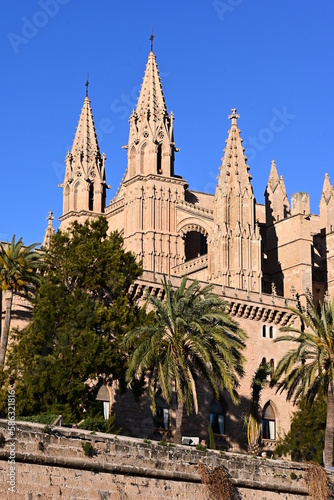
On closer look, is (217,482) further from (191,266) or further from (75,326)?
(191,266)

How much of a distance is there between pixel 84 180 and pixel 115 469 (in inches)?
1444

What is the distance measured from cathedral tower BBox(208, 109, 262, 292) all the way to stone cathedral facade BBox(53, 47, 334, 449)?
0.05 m

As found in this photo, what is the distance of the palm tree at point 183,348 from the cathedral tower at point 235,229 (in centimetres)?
1329

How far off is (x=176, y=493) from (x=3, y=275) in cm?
1557

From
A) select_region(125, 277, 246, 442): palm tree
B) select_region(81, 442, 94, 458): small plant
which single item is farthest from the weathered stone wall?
select_region(125, 277, 246, 442): palm tree

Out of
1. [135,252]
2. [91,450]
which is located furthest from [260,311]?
[91,450]

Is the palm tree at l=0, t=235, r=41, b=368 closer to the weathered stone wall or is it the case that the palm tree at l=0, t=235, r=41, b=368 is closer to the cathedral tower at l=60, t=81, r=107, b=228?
the weathered stone wall

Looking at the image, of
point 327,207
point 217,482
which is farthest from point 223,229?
point 217,482

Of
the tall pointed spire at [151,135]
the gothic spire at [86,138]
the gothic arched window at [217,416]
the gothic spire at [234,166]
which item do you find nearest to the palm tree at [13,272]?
the gothic arched window at [217,416]

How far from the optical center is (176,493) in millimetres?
30734

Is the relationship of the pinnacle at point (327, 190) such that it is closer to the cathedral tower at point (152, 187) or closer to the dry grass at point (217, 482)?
the cathedral tower at point (152, 187)

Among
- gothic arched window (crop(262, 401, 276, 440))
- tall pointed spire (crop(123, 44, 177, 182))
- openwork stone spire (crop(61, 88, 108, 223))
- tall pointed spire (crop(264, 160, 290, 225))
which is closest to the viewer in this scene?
gothic arched window (crop(262, 401, 276, 440))

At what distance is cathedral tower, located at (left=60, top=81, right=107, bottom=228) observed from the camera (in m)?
64.2

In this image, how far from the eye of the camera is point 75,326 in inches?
1617
